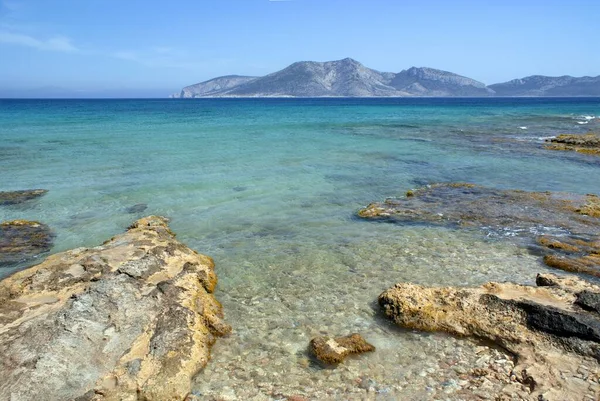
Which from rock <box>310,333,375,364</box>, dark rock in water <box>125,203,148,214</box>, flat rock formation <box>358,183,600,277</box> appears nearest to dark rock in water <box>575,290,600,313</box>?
flat rock formation <box>358,183,600,277</box>

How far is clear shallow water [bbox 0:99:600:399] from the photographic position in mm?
7137

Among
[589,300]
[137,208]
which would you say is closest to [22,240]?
[137,208]

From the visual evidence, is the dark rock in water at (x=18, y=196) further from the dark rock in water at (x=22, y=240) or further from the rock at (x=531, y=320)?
the rock at (x=531, y=320)

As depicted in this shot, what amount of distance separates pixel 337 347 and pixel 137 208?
37.4 feet

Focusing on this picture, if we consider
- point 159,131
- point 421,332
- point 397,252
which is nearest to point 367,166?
point 397,252

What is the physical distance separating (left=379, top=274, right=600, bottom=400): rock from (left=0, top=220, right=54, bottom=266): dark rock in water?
379 inches

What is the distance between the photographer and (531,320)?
7.60m

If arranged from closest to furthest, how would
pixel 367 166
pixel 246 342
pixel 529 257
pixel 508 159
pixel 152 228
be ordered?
pixel 246 342 < pixel 529 257 < pixel 152 228 < pixel 367 166 < pixel 508 159

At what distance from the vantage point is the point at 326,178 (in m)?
21.7

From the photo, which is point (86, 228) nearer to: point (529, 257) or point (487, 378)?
point (487, 378)

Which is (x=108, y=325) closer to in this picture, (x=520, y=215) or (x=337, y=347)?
(x=337, y=347)

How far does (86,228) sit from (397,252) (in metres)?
9.93

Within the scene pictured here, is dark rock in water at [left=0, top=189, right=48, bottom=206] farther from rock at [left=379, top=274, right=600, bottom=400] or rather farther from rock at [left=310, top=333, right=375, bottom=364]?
rock at [left=379, top=274, right=600, bottom=400]

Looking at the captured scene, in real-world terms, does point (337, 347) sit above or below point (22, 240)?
below
